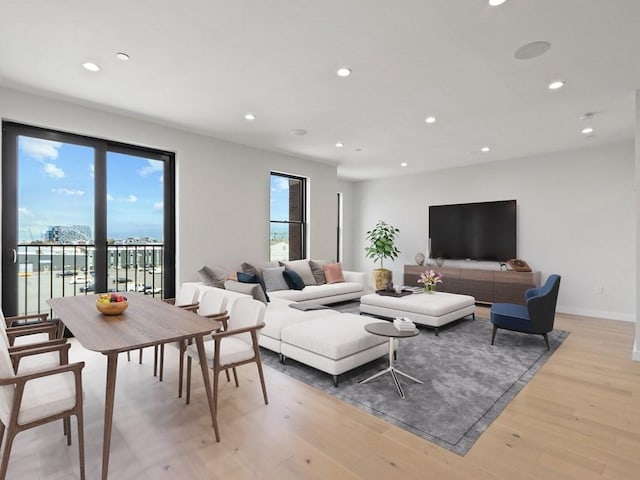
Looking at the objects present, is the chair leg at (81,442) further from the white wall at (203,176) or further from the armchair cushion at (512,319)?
the armchair cushion at (512,319)

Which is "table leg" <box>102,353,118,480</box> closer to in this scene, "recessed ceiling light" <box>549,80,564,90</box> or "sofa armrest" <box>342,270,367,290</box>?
"recessed ceiling light" <box>549,80,564,90</box>

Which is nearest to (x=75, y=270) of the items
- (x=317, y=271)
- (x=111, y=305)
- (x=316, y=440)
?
(x=111, y=305)

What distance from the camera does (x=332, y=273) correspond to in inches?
247

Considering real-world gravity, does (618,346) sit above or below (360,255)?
below

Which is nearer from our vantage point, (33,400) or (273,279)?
(33,400)

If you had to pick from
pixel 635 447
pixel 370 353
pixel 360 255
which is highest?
pixel 360 255

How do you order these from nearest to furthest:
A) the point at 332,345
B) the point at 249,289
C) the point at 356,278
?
1. the point at 332,345
2. the point at 249,289
3. the point at 356,278

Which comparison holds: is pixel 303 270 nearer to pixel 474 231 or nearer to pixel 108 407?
pixel 474 231

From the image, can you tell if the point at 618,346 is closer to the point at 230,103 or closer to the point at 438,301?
the point at 438,301

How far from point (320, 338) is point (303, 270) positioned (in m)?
3.09

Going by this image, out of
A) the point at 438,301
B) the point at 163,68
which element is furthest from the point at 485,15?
the point at 438,301

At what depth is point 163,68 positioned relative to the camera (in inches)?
121

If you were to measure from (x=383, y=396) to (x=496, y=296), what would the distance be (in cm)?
424

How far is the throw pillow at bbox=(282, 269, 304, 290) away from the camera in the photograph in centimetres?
551
